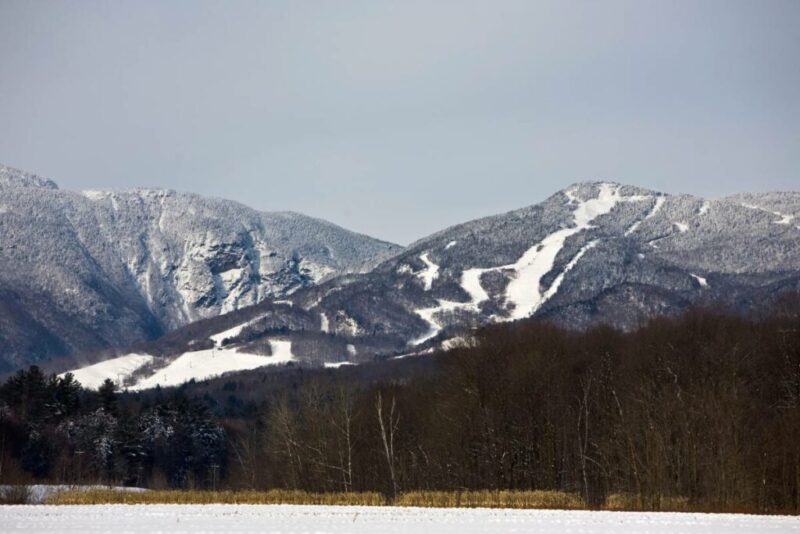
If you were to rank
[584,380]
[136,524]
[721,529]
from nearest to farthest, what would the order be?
1. [721,529]
2. [136,524]
3. [584,380]

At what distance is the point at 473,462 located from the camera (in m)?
85.4

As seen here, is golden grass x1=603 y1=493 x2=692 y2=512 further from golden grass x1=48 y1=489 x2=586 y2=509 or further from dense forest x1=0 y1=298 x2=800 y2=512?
golden grass x1=48 y1=489 x2=586 y2=509

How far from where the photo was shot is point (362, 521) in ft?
152

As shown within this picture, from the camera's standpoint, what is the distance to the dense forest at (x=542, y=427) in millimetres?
65438

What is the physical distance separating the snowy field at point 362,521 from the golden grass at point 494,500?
362 centimetres

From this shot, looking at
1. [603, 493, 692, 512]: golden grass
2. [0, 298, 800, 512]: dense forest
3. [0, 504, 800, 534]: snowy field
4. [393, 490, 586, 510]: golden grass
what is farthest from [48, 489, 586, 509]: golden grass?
[0, 298, 800, 512]: dense forest

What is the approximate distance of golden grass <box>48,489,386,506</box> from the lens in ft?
190

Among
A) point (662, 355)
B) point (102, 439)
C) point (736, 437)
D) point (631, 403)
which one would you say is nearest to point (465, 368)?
point (631, 403)

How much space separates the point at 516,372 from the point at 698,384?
1570 cm

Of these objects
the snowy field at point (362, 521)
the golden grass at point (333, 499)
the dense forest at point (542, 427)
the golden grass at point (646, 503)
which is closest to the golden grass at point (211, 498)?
the golden grass at point (333, 499)

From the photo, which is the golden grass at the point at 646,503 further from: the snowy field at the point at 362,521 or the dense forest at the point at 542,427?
the snowy field at the point at 362,521

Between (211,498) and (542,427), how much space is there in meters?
36.3

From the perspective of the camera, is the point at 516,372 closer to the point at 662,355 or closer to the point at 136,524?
the point at 662,355

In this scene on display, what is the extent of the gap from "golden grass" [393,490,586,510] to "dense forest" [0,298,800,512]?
5389 millimetres
